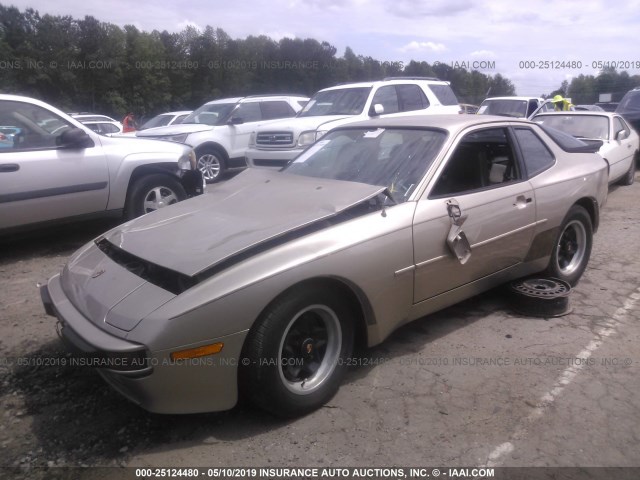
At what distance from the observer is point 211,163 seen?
434 inches

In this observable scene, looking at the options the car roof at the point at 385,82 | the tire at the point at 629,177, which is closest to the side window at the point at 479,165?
the car roof at the point at 385,82

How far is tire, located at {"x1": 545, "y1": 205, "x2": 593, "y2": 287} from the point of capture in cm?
459

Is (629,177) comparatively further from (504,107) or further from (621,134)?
(504,107)

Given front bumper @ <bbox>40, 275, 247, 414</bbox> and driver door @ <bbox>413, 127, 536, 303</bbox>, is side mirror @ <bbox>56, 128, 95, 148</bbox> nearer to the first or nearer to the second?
front bumper @ <bbox>40, 275, 247, 414</bbox>

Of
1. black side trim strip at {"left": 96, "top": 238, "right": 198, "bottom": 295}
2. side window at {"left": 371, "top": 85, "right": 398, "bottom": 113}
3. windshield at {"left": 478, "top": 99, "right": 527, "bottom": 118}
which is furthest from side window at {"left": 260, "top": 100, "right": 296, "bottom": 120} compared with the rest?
black side trim strip at {"left": 96, "top": 238, "right": 198, "bottom": 295}

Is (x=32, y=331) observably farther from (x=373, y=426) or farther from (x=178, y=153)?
(x=178, y=153)

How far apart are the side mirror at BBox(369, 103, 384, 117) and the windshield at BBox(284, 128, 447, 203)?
4.67 metres

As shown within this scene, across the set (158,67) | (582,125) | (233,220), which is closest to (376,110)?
(582,125)

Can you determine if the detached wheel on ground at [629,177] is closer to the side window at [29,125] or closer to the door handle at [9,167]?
the side window at [29,125]

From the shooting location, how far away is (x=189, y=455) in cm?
260

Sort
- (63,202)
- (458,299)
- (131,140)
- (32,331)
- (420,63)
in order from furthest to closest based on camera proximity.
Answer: (420,63), (131,140), (63,202), (32,331), (458,299)

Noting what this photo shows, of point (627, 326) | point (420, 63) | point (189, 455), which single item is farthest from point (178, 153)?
point (420, 63)

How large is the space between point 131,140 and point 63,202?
46.5 inches

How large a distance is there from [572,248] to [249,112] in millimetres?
8358
